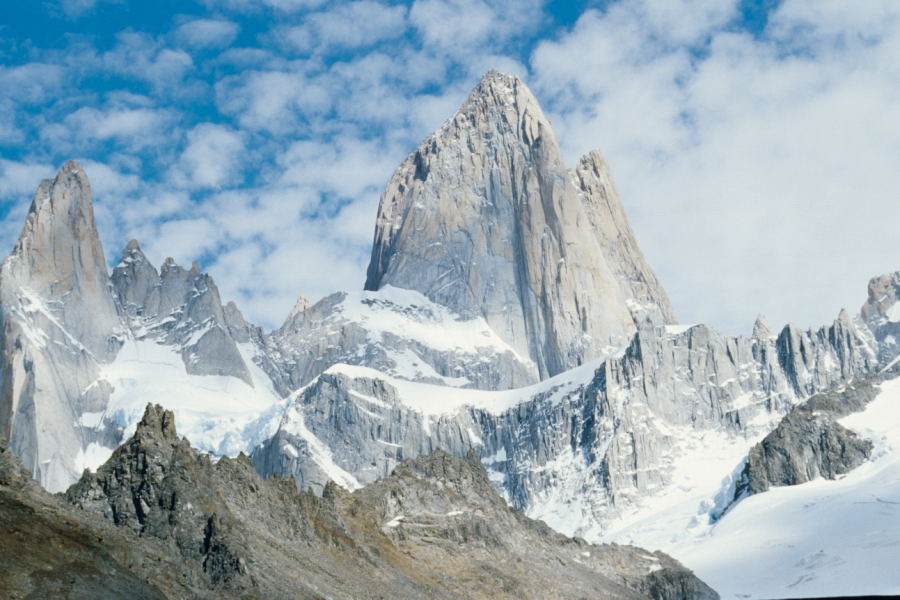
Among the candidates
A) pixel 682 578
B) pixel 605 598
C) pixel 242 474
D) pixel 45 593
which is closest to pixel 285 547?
pixel 242 474

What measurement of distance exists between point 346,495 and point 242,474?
1180 inches

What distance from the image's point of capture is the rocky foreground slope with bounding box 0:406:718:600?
75250 mm

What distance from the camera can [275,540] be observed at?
110875mm

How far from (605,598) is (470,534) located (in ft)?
53.2

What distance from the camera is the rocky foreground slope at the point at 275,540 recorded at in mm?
75250

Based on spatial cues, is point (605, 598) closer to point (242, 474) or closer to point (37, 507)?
point (242, 474)

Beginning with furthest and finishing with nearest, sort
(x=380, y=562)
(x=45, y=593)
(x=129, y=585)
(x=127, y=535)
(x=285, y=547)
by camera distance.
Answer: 1. (x=380, y=562)
2. (x=285, y=547)
3. (x=127, y=535)
4. (x=129, y=585)
5. (x=45, y=593)

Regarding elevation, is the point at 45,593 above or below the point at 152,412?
below

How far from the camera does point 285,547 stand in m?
111

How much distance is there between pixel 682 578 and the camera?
18775cm

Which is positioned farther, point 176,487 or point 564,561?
point 564,561

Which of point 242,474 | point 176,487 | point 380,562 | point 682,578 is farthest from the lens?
point 682,578

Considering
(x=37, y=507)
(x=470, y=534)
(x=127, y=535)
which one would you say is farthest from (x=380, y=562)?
(x=37, y=507)

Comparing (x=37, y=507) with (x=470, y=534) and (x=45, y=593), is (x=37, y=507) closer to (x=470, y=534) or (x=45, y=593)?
(x=45, y=593)
